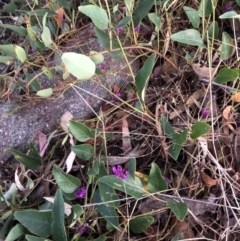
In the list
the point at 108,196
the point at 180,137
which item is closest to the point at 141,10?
the point at 180,137

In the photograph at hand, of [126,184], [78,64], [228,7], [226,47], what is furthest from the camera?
[228,7]

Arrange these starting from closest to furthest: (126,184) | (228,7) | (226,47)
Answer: (126,184) → (226,47) → (228,7)

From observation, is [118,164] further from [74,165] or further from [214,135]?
[214,135]

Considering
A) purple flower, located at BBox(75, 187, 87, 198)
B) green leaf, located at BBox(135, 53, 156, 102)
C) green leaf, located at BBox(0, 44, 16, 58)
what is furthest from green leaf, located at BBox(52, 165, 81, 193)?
green leaf, located at BBox(0, 44, 16, 58)

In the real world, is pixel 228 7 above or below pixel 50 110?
above

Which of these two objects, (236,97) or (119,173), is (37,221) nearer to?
(119,173)

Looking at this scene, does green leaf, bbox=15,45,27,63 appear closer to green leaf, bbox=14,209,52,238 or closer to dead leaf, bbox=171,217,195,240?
green leaf, bbox=14,209,52,238

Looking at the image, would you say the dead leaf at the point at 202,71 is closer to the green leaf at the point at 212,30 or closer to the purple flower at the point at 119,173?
the green leaf at the point at 212,30

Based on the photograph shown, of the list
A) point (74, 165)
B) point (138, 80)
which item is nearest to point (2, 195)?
point (74, 165)
